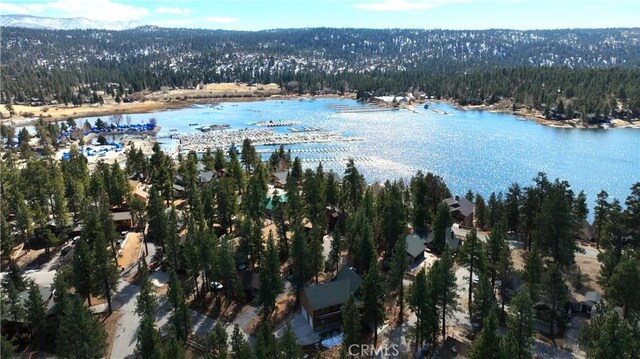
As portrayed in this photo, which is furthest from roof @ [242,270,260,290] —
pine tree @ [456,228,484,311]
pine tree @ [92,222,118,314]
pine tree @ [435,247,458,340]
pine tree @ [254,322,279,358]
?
pine tree @ [456,228,484,311]

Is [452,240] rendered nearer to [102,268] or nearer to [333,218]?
[333,218]

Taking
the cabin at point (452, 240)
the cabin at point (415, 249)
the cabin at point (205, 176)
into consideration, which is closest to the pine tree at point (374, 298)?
the cabin at point (415, 249)

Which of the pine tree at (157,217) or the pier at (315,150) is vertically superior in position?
the pine tree at (157,217)

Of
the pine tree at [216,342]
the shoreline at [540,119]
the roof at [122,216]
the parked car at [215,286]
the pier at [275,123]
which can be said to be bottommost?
the pier at [275,123]

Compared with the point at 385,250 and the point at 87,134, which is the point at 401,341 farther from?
the point at 87,134

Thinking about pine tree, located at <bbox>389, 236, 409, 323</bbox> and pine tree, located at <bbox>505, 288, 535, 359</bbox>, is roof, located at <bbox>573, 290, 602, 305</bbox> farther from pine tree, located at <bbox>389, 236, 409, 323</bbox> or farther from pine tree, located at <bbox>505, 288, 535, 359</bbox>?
pine tree, located at <bbox>389, 236, 409, 323</bbox>

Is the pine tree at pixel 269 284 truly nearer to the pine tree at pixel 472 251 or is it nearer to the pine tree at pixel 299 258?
the pine tree at pixel 299 258
